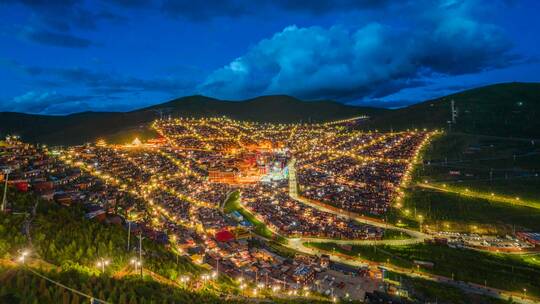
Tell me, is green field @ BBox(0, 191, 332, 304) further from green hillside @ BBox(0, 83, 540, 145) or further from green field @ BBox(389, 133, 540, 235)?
green hillside @ BBox(0, 83, 540, 145)

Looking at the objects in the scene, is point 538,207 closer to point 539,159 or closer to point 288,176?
point 539,159

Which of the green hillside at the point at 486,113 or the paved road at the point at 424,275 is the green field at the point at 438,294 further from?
the green hillside at the point at 486,113

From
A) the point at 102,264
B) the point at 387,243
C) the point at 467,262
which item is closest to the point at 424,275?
the point at 467,262

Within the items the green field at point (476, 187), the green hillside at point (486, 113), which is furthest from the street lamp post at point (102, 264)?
the green hillside at point (486, 113)

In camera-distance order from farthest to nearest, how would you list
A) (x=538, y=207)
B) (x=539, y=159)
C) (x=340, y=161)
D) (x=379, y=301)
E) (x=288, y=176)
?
1. (x=340, y=161)
2. (x=288, y=176)
3. (x=539, y=159)
4. (x=538, y=207)
5. (x=379, y=301)

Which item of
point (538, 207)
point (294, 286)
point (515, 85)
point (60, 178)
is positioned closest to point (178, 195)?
point (60, 178)
